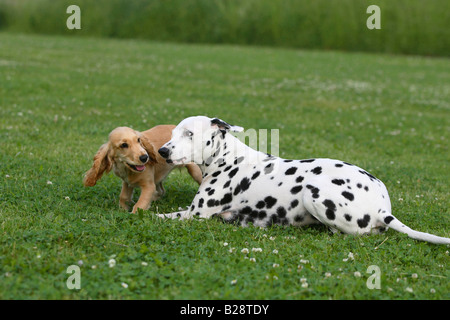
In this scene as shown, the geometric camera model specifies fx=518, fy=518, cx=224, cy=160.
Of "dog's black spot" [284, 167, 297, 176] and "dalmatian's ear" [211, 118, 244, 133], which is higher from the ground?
"dalmatian's ear" [211, 118, 244, 133]

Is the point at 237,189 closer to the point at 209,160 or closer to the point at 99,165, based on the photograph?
the point at 209,160

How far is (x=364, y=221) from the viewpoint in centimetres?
635

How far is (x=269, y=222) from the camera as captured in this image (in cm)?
674

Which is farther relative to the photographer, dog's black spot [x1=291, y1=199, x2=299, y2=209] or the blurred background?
the blurred background

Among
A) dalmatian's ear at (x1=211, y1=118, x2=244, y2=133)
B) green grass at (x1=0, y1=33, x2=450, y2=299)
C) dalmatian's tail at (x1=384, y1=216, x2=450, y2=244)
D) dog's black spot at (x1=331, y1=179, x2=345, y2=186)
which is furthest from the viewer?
dalmatian's ear at (x1=211, y1=118, x2=244, y2=133)

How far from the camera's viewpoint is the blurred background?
38.9m

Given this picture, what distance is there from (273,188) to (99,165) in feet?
8.02

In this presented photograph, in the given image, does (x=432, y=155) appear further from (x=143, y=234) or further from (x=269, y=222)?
(x=143, y=234)

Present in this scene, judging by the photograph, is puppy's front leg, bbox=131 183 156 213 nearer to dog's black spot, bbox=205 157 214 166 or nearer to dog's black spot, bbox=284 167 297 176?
dog's black spot, bbox=205 157 214 166

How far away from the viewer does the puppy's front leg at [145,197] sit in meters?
7.18

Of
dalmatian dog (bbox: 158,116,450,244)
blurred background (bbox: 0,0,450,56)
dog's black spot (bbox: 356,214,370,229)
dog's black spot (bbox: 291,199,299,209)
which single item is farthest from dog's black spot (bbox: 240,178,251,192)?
blurred background (bbox: 0,0,450,56)

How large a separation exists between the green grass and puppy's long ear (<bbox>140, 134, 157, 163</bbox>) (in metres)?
0.76

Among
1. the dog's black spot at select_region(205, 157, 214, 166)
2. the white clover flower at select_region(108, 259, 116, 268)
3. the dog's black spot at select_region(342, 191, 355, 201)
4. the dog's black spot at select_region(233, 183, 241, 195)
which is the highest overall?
the dog's black spot at select_region(205, 157, 214, 166)

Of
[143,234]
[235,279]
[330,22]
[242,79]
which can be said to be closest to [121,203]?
[143,234]
